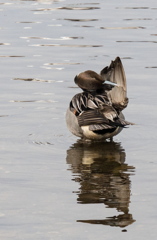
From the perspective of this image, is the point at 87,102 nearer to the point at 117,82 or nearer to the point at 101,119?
the point at 101,119

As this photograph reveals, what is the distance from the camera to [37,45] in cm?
1902

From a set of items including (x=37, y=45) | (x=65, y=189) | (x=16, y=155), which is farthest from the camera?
(x=37, y=45)

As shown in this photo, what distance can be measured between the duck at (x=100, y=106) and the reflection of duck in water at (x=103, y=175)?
0.24 m

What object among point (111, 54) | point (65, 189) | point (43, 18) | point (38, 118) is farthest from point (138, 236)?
point (43, 18)

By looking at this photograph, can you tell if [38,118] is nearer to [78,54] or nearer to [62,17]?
[78,54]

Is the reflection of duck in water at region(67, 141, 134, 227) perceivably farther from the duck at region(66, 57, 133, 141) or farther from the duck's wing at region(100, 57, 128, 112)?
the duck's wing at region(100, 57, 128, 112)

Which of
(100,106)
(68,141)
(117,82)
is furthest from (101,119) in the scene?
(117,82)

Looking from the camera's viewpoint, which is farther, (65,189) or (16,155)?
(16,155)

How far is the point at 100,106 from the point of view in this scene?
37.7ft

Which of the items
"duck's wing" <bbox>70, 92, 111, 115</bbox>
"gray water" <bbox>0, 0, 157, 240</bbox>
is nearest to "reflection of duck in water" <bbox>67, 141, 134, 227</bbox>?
"gray water" <bbox>0, 0, 157, 240</bbox>

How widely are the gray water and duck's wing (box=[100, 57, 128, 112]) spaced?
546 millimetres

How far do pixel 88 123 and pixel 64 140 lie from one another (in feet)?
2.32

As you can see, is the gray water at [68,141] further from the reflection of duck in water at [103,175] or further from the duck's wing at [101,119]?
the duck's wing at [101,119]

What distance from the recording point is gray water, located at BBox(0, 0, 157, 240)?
8.08 metres
